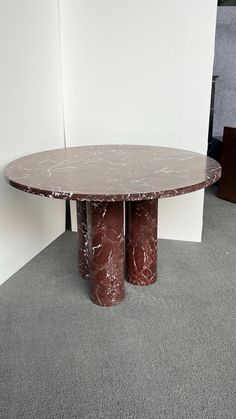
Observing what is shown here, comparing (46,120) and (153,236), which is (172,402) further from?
(46,120)

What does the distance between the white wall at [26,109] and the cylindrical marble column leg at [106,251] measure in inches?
23.3

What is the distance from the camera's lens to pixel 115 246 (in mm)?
1924

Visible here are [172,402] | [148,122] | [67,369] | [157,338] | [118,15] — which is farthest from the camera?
[148,122]

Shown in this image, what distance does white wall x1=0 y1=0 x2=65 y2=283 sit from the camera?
214cm

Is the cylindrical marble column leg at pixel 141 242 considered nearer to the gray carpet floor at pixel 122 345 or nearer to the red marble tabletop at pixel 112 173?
the gray carpet floor at pixel 122 345

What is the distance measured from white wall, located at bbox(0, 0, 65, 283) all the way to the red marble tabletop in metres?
0.17

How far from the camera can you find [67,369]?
1588mm

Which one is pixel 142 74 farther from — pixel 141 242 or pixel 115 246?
pixel 115 246

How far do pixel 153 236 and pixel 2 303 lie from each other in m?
0.87

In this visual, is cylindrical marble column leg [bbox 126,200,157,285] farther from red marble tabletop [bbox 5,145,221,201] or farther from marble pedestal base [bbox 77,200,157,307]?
red marble tabletop [bbox 5,145,221,201]

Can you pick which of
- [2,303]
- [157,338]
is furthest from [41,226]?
[157,338]

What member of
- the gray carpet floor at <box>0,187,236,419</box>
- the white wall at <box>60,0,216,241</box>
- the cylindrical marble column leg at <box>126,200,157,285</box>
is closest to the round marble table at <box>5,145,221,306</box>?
the cylindrical marble column leg at <box>126,200,157,285</box>

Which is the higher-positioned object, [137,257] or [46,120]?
[46,120]

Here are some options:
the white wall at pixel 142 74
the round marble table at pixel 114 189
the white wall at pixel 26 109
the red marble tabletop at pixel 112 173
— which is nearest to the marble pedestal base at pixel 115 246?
the round marble table at pixel 114 189
